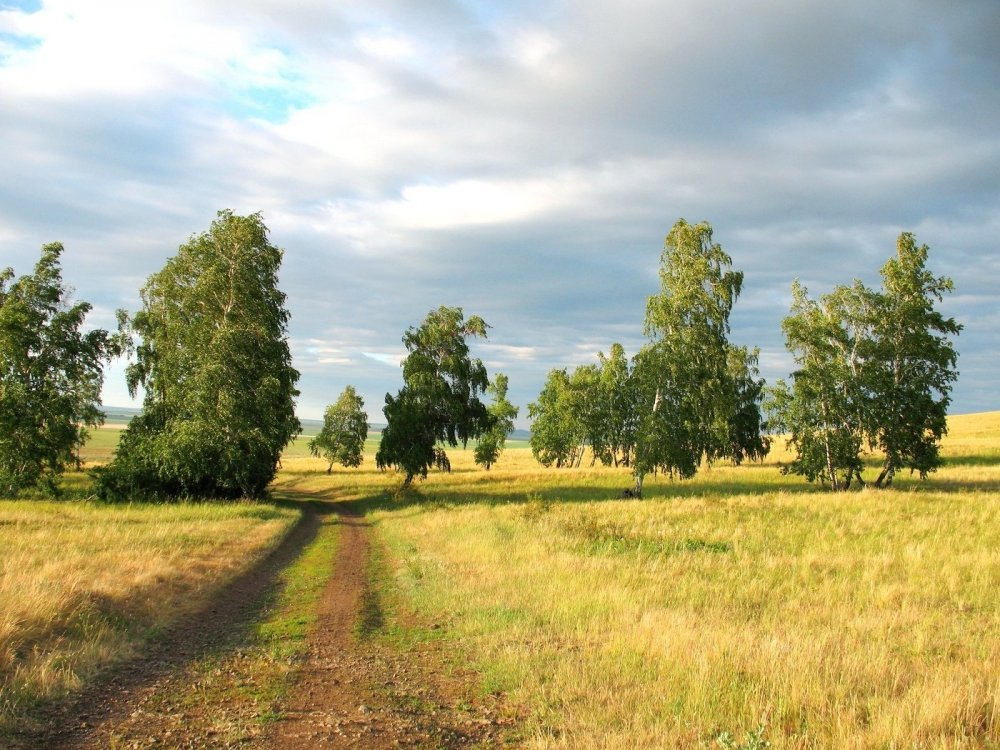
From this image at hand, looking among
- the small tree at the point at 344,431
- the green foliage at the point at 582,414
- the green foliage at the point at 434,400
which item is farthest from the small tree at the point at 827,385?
the small tree at the point at 344,431

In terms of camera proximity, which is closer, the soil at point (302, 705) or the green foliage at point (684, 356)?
the soil at point (302, 705)

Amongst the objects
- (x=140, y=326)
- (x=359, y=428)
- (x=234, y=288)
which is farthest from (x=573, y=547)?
(x=359, y=428)

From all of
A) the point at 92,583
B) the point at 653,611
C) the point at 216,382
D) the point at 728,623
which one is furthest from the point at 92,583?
the point at 216,382

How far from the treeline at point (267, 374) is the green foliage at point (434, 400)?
23.9ft

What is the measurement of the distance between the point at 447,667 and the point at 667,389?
3044cm

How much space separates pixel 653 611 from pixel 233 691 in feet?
19.4

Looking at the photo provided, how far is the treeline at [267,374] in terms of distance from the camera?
3366 centimetres

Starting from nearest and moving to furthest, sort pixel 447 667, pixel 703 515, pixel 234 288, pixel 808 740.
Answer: pixel 808 740
pixel 447 667
pixel 703 515
pixel 234 288

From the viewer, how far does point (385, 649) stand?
8.85 m

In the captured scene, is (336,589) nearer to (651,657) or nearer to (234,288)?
(651,657)

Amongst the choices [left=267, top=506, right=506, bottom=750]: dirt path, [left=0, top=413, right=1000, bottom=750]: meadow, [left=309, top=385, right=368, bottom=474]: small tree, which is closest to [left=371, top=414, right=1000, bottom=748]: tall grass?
[left=0, top=413, right=1000, bottom=750]: meadow

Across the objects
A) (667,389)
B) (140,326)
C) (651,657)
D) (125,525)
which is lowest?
(125,525)

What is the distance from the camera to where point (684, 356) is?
1405 inches

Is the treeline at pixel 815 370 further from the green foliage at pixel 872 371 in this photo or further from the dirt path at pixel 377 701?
the dirt path at pixel 377 701
